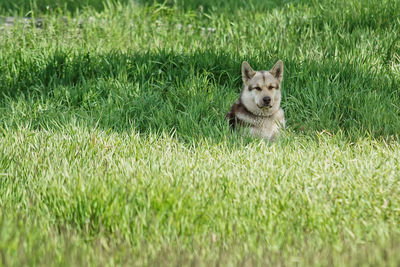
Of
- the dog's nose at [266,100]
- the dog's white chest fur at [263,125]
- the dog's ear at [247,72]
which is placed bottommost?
the dog's white chest fur at [263,125]

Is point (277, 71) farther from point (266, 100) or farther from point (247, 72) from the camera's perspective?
point (266, 100)

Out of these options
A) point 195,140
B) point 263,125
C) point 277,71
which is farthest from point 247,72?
point 195,140

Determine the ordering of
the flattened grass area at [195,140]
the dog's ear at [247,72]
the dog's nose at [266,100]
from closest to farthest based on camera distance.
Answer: the flattened grass area at [195,140] < the dog's nose at [266,100] < the dog's ear at [247,72]

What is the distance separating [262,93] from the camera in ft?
16.9

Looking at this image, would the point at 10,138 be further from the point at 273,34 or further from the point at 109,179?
the point at 273,34

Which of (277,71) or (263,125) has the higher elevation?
(277,71)

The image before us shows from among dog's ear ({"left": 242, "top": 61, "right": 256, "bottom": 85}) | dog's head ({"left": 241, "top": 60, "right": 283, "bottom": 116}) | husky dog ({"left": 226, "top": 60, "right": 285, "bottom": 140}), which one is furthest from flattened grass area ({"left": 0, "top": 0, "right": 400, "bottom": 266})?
dog's ear ({"left": 242, "top": 61, "right": 256, "bottom": 85})

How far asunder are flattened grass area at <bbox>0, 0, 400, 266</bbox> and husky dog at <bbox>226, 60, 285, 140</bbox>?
0.21 meters

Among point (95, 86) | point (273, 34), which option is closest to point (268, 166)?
point (95, 86)

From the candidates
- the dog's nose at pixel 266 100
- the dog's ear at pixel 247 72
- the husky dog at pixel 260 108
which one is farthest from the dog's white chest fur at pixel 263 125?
the dog's ear at pixel 247 72

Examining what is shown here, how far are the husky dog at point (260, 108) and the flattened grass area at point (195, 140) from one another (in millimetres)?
213

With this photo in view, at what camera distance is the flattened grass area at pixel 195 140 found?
3.06 metres

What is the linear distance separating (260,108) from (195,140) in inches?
31.2

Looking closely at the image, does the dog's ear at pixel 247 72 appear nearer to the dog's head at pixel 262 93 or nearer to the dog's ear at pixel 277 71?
the dog's head at pixel 262 93
